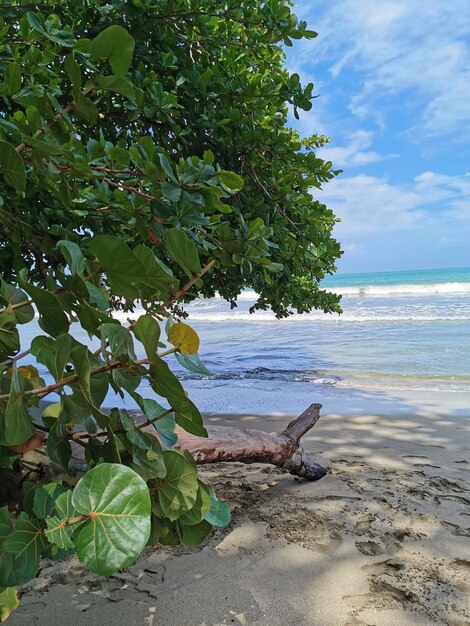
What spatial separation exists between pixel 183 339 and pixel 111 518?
10.8 inches

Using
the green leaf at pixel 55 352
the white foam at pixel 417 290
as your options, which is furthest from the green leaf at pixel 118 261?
the white foam at pixel 417 290

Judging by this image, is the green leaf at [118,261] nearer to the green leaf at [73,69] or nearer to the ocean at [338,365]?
the green leaf at [73,69]

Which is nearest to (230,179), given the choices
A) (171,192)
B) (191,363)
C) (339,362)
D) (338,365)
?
(171,192)

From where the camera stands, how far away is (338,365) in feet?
31.7

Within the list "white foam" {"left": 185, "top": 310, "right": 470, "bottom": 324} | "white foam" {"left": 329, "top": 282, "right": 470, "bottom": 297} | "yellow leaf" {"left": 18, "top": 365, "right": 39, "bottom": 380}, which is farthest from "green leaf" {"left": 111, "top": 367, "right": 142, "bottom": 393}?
"white foam" {"left": 329, "top": 282, "right": 470, "bottom": 297}

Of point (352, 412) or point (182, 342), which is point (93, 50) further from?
point (352, 412)

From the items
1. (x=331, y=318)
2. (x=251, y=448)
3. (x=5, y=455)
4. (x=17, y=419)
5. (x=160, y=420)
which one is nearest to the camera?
(x=17, y=419)

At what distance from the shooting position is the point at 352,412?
602 centimetres

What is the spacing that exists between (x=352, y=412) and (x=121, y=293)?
225 inches

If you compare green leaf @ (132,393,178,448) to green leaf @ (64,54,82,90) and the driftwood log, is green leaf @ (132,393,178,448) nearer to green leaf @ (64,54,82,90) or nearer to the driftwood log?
green leaf @ (64,54,82,90)

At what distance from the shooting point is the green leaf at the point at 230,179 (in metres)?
1.14

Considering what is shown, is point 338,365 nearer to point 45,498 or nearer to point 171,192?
point 171,192

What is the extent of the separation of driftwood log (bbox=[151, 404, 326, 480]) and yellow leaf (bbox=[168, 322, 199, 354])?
2116mm

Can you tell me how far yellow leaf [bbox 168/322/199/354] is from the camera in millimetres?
698
